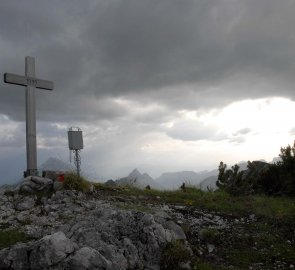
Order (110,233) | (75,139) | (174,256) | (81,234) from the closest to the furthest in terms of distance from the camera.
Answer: (174,256) < (81,234) < (110,233) < (75,139)

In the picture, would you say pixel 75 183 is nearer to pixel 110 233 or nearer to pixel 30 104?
pixel 30 104

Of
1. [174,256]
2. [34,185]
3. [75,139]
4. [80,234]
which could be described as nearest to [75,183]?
[34,185]

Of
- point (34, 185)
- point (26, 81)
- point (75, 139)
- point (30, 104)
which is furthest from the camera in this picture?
point (75, 139)

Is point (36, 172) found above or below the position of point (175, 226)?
above

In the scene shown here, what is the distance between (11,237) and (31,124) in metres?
8.48

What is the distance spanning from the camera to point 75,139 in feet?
62.3

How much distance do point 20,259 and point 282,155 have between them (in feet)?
46.3

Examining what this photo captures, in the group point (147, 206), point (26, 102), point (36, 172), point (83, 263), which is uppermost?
point (26, 102)

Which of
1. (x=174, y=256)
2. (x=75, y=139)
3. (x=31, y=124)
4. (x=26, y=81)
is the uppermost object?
(x=26, y=81)

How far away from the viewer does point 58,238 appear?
8.29 m

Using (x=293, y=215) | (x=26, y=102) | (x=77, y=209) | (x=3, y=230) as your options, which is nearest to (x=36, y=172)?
(x=26, y=102)

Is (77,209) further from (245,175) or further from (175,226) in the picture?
(245,175)

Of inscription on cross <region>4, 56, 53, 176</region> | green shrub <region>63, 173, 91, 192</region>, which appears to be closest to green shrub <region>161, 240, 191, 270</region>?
green shrub <region>63, 173, 91, 192</region>

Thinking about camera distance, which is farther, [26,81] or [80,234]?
[26,81]
